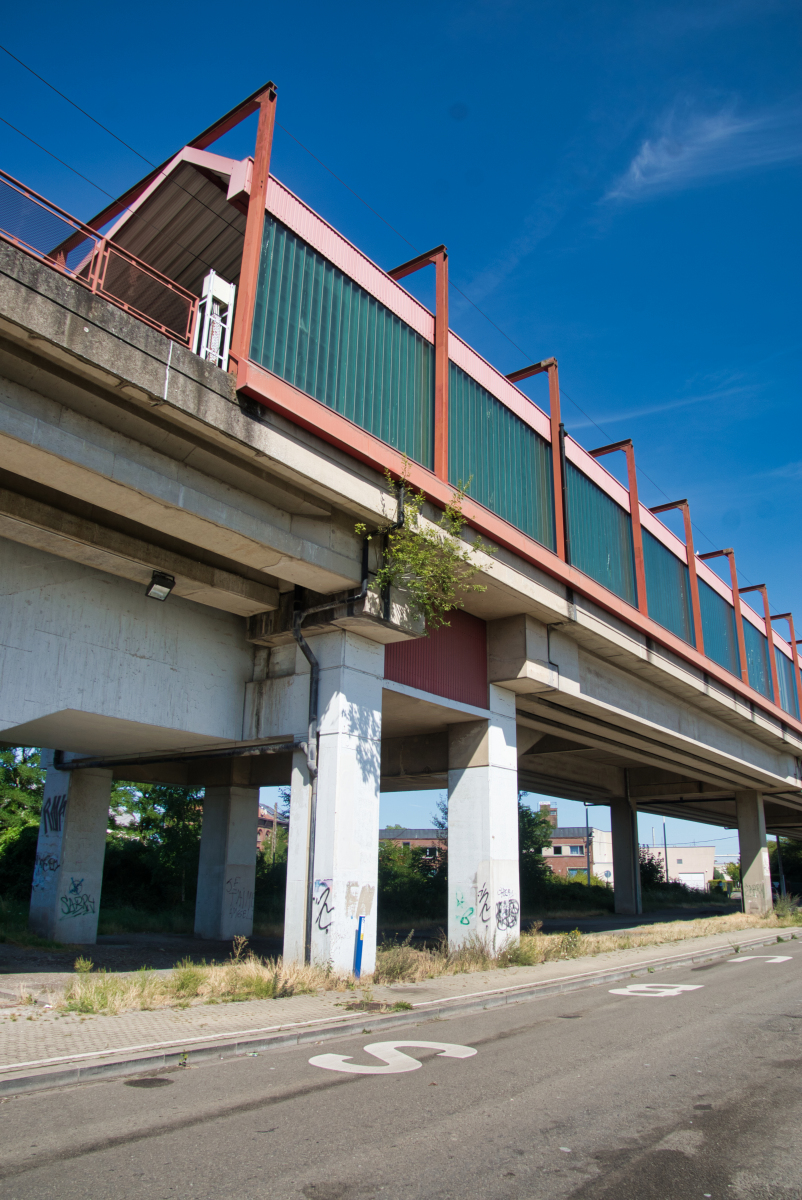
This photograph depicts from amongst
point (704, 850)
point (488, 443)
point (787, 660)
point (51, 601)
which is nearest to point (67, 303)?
point (51, 601)

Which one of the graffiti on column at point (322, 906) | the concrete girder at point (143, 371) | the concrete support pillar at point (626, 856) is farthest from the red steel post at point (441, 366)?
the concrete support pillar at point (626, 856)

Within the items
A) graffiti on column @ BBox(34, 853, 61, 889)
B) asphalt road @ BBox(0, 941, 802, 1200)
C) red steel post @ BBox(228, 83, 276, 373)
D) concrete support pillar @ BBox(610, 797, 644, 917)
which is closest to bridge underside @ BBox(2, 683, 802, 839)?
concrete support pillar @ BBox(610, 797, 644, 917)

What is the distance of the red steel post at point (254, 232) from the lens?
1134cm

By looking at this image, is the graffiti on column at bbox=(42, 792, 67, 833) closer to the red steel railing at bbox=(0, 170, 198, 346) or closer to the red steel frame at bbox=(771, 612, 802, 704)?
the red steel railing at bbox=(0, 170, 198, 346)

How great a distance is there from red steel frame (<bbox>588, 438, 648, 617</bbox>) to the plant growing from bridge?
884cm

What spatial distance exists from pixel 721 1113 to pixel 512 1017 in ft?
16.9

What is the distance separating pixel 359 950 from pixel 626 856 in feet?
111

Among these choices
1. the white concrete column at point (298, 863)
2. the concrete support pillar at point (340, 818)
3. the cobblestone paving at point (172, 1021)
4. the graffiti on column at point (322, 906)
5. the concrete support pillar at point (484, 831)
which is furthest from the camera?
the concrete support pillar at point (484, 831)

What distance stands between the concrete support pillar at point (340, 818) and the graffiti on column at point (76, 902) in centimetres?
867

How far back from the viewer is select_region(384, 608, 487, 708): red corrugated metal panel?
15492mm

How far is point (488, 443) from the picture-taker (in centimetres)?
1652

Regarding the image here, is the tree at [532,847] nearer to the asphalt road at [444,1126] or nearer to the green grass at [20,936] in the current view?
the green grass at [20,936]

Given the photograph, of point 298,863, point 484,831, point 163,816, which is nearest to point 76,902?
point 298,863

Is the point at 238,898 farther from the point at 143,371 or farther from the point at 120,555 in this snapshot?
the point at 143,371
